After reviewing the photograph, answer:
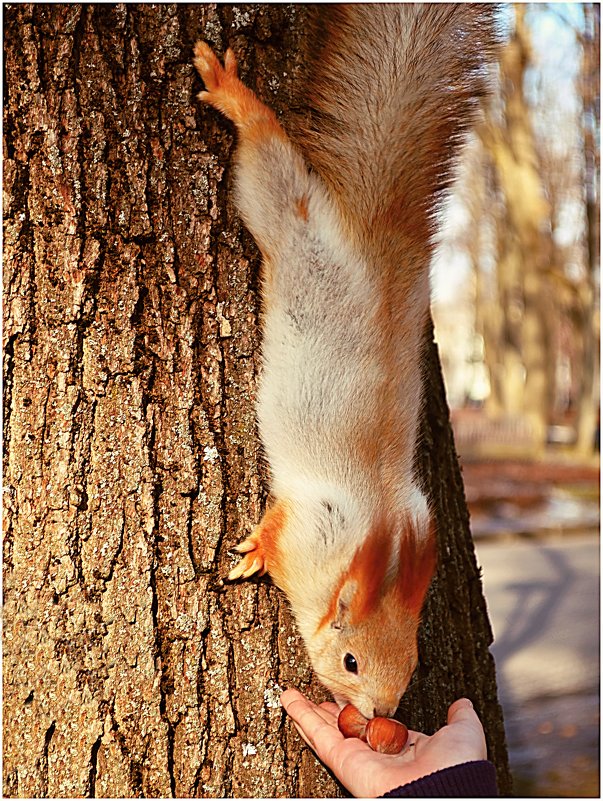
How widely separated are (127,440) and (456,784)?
0.87 metres

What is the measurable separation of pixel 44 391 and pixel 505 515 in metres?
9.18

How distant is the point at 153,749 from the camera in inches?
61.4

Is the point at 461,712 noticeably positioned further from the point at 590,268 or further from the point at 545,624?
the point at 590,268

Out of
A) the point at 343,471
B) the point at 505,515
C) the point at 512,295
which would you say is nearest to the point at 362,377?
the point at 343,471

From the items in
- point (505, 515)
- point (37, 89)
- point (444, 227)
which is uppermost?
point (37, 89)

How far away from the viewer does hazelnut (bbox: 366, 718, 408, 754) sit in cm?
154


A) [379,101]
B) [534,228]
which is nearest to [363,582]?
[379,101]

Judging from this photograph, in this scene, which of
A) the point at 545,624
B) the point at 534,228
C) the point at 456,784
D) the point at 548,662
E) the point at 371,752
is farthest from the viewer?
the point at 534,228

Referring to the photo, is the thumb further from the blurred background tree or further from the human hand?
the blurred background tree

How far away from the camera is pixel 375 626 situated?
5.14 feet

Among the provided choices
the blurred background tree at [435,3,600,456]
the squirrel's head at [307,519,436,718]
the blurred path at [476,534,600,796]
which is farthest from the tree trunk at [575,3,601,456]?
the squirrel's head at [307,519,436,718]

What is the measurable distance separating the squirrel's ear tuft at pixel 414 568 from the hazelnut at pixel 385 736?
0.22 metres

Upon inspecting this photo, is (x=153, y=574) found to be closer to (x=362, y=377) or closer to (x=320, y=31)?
(x=362, y=377)

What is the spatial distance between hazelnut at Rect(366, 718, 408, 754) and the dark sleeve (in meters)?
0.08
